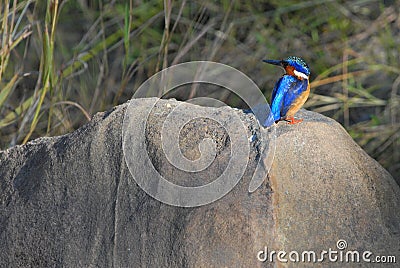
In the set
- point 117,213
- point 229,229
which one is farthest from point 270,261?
point 117,213

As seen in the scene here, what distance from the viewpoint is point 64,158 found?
2322mm

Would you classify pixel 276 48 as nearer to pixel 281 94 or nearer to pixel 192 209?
pixel 281 94

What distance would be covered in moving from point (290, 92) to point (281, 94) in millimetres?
27

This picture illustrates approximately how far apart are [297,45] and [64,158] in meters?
2.68

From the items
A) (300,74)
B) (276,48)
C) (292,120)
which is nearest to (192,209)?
(292,120)

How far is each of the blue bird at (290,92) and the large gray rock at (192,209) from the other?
51 mm

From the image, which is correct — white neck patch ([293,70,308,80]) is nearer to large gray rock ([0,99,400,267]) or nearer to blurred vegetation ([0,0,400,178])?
large gray rock ([0,99,400,267])

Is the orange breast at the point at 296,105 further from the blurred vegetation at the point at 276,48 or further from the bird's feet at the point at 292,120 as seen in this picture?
the blurred vegetation at the point at 276,48

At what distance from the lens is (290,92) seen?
2.36 m

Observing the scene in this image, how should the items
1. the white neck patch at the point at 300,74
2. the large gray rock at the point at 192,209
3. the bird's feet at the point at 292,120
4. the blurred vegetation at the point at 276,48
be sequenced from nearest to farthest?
1. the large gray rock at the point at 192,209
2. the bird's feet at the point at 292,120
3. the white neck patch at the point at 300,74
4. the blurred vegetation at the point at 276,48

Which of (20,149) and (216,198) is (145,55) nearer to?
(20,149)

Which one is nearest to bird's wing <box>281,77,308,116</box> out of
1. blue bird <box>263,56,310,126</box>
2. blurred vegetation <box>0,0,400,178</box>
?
blue bird <box>263,56,310,126</box>

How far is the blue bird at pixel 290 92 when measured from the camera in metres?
2.28

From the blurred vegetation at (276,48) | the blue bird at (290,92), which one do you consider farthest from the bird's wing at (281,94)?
the blurred vegetation at (276,48)
